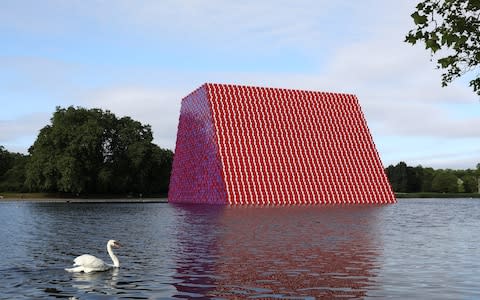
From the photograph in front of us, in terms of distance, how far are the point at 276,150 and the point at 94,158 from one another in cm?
3282

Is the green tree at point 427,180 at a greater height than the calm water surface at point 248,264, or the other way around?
the green tree at point 427,180

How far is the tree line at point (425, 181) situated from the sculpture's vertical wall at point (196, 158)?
102 meters

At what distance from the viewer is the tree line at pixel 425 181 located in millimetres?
170250

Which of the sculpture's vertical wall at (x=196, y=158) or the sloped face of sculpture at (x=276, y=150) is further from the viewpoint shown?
the sculpture's vertical wall at (x=196, y=158)

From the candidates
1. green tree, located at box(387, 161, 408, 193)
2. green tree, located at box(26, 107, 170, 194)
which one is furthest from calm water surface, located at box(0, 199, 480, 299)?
green tree, located at box(387, 161, 408, 193)

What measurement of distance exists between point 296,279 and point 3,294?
618cm

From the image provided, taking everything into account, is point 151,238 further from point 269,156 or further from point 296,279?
point 269,156

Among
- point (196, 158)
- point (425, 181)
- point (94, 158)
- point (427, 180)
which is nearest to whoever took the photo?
point (196, 158)

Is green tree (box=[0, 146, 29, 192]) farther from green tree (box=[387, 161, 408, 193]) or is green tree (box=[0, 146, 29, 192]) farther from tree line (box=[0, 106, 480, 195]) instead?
green tree (box=[387, 161, 408, 193])

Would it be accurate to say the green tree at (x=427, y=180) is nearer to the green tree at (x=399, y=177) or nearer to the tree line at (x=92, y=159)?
the green tree at (x=399, y=177)

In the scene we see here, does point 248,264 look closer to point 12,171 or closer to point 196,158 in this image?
point 196,158

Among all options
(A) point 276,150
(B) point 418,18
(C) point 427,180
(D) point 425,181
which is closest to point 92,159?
(A) point 276,150

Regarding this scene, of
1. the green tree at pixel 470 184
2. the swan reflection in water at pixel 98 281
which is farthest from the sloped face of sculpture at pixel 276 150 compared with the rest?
the green tree at pixel 470 184

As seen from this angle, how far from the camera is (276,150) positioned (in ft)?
224
